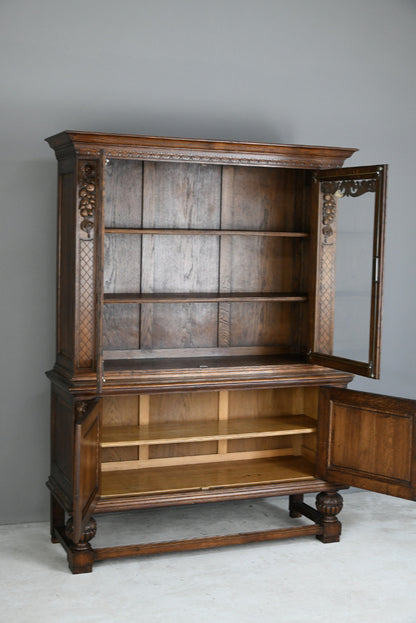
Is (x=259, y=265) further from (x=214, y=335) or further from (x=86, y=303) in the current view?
(x=86, y=303)

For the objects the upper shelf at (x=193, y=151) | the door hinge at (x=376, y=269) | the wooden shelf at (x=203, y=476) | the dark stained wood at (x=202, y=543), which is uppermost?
the upper shelf at (x=193, y=151)

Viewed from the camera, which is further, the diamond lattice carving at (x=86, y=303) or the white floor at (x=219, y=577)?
the diamond lattice carving at (x=86, y=303)

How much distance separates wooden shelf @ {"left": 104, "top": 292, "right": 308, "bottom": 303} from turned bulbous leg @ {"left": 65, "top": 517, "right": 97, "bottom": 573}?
3.34 ft

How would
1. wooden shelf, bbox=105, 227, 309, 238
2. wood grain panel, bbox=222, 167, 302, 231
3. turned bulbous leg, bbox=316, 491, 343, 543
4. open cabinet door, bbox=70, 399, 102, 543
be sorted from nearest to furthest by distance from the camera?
open cabinet door, bbox=70, 399, 102, 543 < wooden shelf, bbox=105, 227, 309, 238 < turned bulbous leg, bbox=316, 491, 343, 543 < wood grain panel, bbox=222, 167, 302, 231

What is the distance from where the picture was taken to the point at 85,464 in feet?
10.5

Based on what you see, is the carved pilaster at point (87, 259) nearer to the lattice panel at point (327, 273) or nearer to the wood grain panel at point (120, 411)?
the wood grain panel at point (120, 411)

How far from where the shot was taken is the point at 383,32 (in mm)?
4422

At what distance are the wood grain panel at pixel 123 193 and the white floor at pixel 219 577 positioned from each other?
5.16 feet

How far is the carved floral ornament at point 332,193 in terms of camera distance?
3562 millimetres

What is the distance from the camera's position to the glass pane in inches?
139

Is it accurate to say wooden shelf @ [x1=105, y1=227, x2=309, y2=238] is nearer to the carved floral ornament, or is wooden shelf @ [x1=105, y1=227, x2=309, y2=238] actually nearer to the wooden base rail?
the carved floral ornament

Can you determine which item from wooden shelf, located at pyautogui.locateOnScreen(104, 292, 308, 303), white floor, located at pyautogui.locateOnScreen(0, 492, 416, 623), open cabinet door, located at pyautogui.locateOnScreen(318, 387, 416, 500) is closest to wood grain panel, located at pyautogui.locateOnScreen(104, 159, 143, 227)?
wooden shelf, located at pyautogui.locateOnScreen(104, 292, 308, 303)

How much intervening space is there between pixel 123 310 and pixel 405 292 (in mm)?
1800

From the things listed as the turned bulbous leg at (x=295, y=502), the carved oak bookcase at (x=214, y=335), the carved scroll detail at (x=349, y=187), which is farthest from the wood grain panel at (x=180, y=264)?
the turned bulbous leg at (x=295, y=502)
